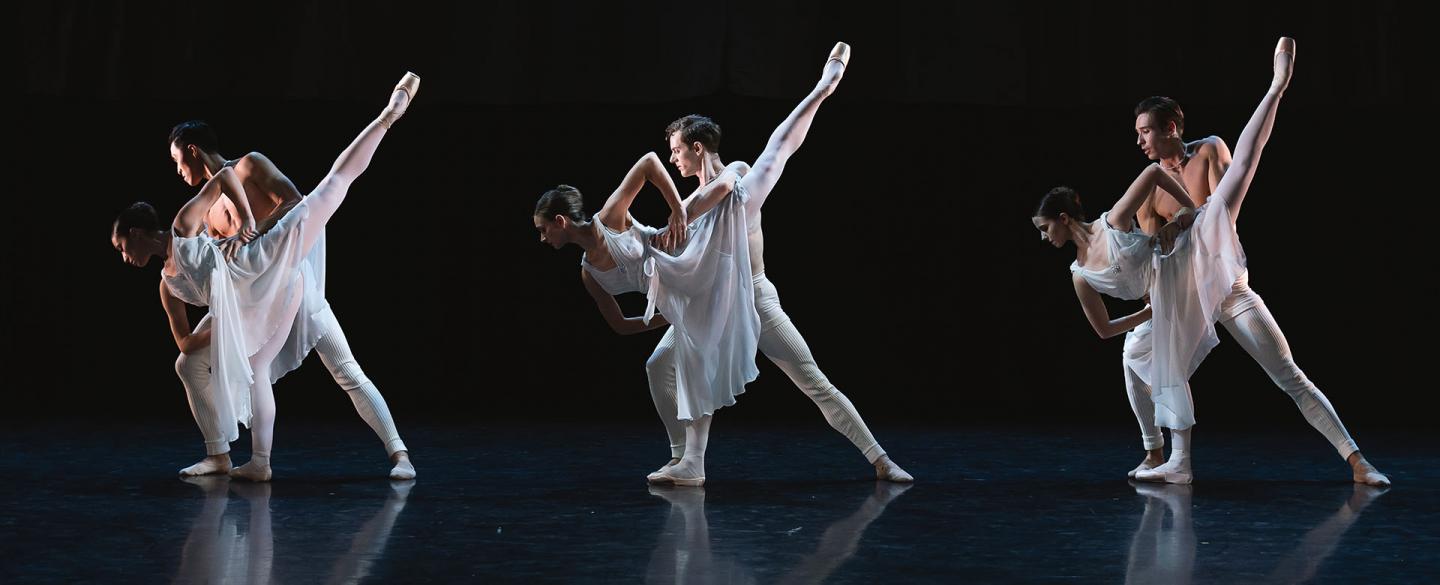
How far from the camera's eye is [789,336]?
4051 millimetres

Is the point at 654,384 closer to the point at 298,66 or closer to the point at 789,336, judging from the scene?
the point at 789,336

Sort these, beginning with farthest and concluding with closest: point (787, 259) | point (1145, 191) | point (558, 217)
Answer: point (787, 259), point (1145, 191), point (558, 217)

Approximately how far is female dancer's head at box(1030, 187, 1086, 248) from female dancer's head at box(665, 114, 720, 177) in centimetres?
92

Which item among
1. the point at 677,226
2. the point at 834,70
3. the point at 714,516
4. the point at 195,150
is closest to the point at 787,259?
the point at 834,70

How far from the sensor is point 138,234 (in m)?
3.90

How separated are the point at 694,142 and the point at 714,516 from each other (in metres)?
1.06

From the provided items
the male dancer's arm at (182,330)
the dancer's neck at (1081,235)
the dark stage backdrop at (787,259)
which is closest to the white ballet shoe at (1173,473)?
the dancer's neck at (1081,235)

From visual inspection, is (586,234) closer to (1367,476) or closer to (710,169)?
(710,169)

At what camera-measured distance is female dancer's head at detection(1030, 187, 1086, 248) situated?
13.4 ft

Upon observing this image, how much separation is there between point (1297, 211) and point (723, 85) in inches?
110

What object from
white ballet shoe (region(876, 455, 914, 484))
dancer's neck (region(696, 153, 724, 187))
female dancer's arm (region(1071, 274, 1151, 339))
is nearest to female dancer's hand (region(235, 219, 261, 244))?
dancer's neck (region(696, 153, 724, 187))

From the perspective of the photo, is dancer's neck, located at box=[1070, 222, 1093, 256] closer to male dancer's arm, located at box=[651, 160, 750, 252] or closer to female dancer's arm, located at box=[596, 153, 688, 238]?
male dancer's arm, located at box=[651, 160, 750, 252]

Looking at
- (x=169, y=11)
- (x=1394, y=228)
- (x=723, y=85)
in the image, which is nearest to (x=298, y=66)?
(x=169, y=11)

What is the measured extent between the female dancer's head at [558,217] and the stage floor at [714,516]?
0.67 m
